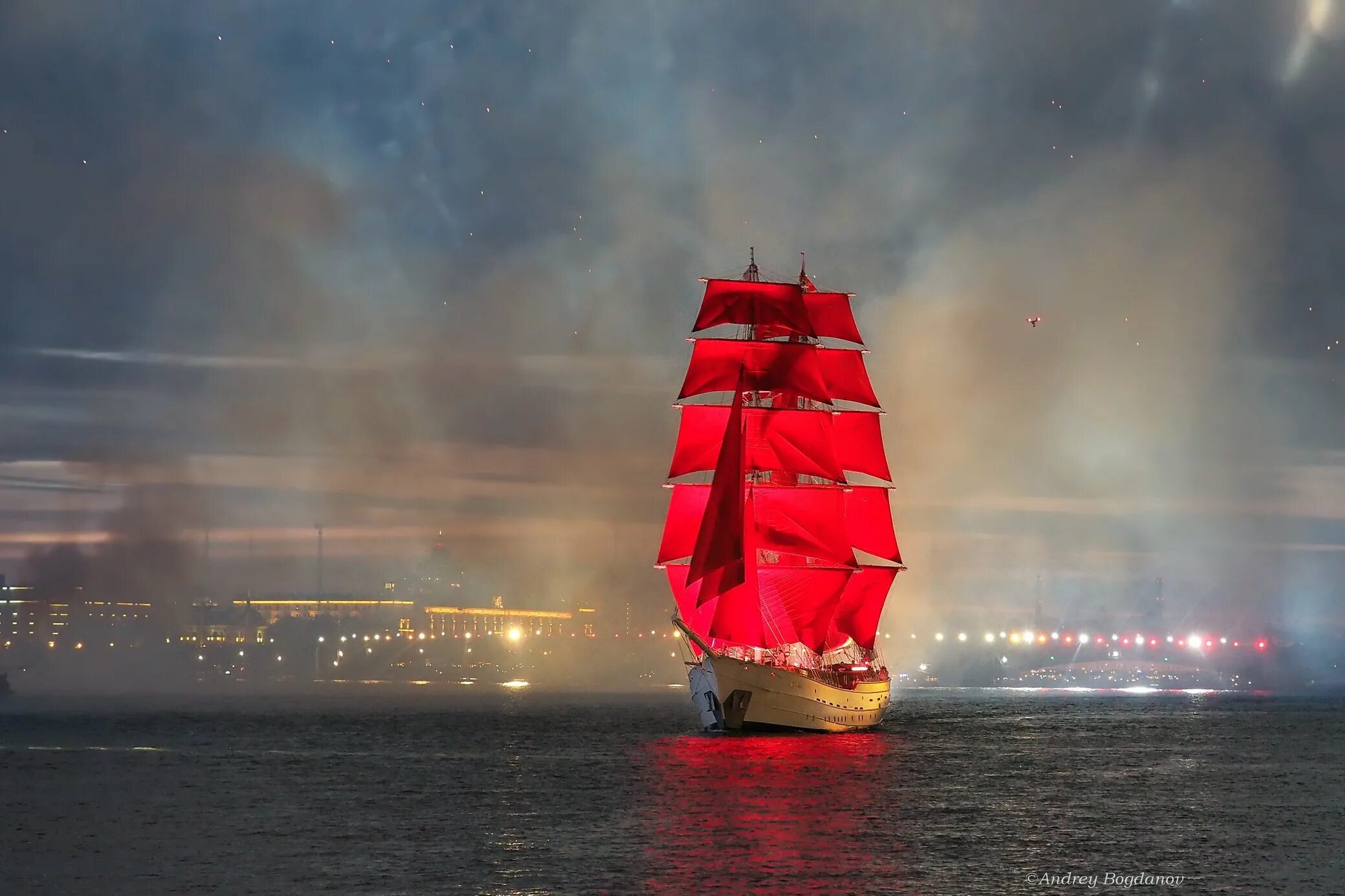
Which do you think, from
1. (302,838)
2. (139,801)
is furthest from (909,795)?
(139,801)

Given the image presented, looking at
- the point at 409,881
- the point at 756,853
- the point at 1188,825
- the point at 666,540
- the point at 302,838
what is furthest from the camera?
the point at 666,540

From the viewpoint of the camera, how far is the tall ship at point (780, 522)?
4377 inches

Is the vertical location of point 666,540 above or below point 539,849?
above

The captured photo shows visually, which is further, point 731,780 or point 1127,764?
point 1127,764

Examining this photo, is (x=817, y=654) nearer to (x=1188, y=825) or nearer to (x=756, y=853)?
(x=1188, y=825)

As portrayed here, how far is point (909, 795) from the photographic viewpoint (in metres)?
81.6

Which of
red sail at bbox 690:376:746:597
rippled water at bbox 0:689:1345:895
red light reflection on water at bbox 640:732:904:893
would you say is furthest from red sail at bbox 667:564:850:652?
red light reflection on water at bbox 640:732:904:893

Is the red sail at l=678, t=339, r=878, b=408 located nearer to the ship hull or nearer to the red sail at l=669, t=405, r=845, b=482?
the red sail at l=669, t=405, r=845, b=482

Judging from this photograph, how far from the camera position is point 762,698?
113 m

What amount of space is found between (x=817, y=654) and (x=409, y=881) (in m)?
71.4

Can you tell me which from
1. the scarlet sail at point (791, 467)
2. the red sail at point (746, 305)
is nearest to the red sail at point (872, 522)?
the scarlet sail at point (791, 467)

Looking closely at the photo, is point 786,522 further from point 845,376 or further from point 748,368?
point 845,376

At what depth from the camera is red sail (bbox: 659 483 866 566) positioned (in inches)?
5017

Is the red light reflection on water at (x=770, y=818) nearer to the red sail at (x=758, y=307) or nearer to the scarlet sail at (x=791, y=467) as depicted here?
the scarlet sail at (x=791, y=467)
